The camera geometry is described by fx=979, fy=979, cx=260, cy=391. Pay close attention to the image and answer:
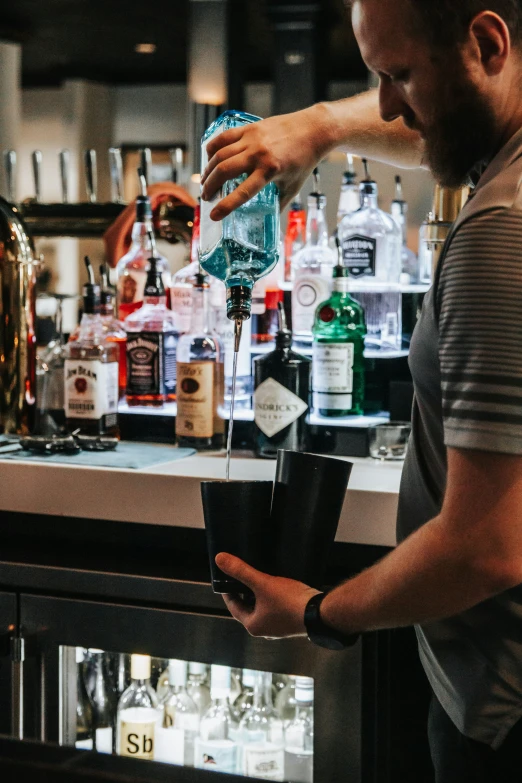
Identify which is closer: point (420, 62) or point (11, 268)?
point (420, 62)

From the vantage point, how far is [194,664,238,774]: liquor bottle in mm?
1522

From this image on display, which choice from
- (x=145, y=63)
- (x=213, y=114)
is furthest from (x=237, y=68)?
(x=145, y=63)

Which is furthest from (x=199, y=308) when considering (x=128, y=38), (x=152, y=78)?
(x=152, y=78)

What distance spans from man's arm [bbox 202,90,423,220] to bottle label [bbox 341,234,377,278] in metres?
0.45

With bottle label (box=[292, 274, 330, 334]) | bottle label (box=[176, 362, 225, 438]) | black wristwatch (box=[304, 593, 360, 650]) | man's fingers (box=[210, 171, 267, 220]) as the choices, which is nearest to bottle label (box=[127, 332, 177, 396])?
bottle label (box=[176, 362, 225, 438])

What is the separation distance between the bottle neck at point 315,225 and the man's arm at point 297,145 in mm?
593

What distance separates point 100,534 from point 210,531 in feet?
1.91

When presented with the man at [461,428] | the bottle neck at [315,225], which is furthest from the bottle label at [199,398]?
the man at [461,428]

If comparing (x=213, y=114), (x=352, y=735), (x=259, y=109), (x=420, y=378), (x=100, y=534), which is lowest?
(x=352, y=735)

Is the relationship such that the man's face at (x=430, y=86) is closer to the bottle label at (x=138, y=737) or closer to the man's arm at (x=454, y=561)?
the man's arm at (x=454, y=561)

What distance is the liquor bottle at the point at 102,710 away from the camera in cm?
156

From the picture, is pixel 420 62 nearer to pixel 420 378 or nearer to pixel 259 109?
pixel 420 378

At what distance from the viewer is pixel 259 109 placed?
9359 mm

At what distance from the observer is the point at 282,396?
1.63m
